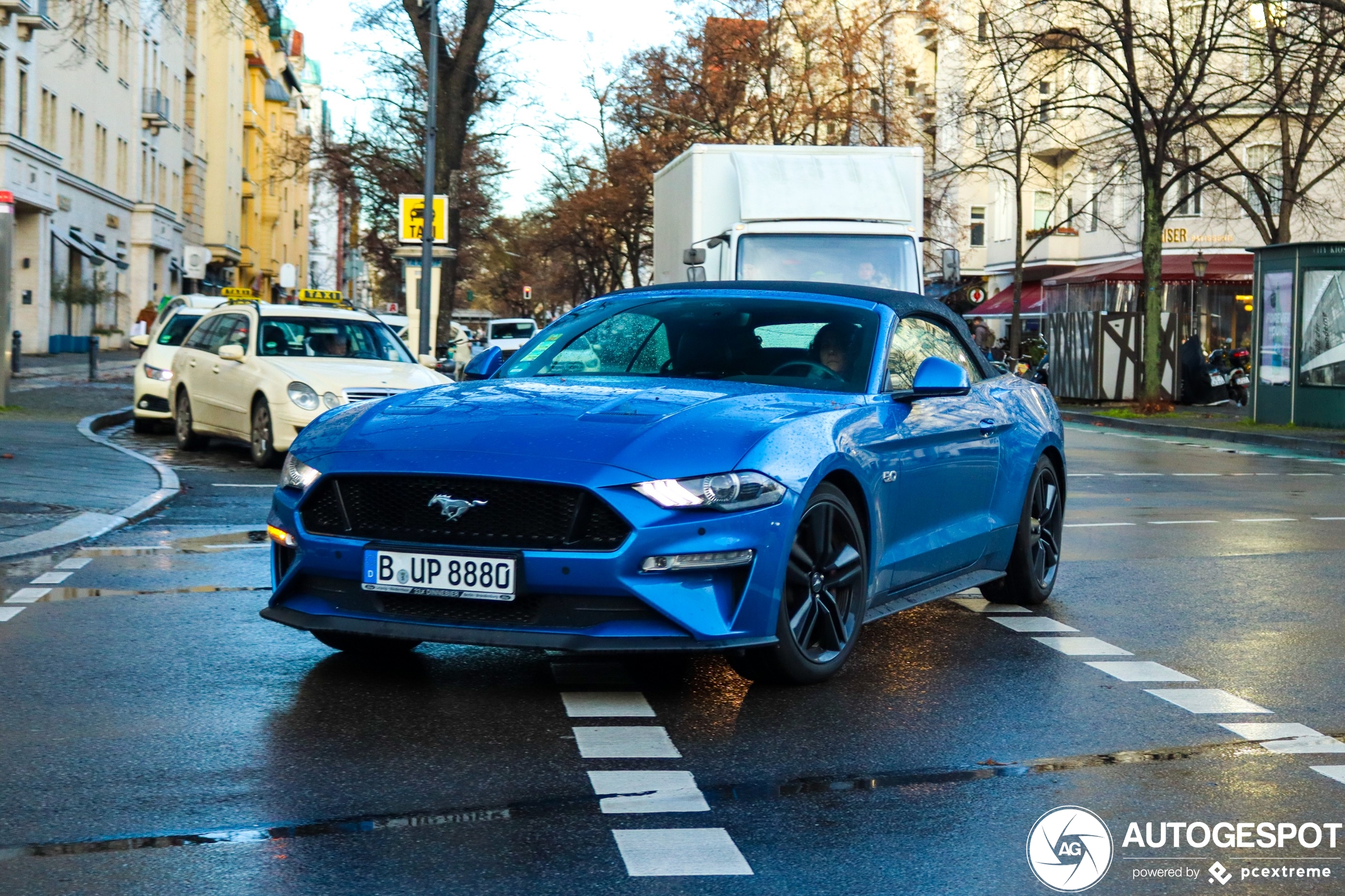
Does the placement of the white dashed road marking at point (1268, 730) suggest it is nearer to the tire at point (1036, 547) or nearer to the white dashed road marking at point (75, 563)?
the tire at point (1036, 547)

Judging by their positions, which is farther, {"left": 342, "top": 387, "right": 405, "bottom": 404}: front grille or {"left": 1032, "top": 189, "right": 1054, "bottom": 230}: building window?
{"left": 1032, "top": 189, "right": 1054, "bottom": 230}: building window

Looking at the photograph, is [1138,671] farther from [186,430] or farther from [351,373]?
[186,430]

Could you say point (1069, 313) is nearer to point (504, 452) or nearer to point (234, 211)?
point (504, 452)

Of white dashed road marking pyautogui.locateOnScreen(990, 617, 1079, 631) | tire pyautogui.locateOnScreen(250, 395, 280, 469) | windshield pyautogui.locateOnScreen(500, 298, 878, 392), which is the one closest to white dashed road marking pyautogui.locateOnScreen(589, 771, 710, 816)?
windshield pyautogui.locateOnScreen(500, 298, 878, 392)

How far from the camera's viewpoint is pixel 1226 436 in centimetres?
2795

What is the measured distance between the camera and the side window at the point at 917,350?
7688 mm

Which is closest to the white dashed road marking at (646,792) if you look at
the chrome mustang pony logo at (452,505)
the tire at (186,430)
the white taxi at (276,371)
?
the chrome mustang pony logo at (452,505)

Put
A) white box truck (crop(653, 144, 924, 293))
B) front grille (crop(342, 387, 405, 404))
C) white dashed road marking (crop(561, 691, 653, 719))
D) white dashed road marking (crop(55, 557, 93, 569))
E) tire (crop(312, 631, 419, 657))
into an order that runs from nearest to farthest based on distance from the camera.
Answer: white dashed road marking (crop(561, 691, 653, 719))
tire (crop(312, 631, 419, 657))
white dashed road marking (crop(55, 557, 93, 569))
front grille (crop(342, 387, 405, 404))
white box truck (crop(653, 144, 924, 293))

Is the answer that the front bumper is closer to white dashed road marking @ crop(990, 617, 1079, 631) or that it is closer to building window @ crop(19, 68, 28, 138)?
white dashed road marking @ crop(990, 617, 1079, 631)

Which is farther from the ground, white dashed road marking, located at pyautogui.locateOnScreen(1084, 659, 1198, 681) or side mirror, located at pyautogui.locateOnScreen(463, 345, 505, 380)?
side mirror, located at pyautogui.locateOnScreen(463, 345, 505, 380)

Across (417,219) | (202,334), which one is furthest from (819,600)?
(417,219)

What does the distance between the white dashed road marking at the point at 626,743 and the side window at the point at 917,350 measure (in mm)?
2209

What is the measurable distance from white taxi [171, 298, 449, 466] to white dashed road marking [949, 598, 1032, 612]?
8.35 m

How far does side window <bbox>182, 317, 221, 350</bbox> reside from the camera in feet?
64.5
